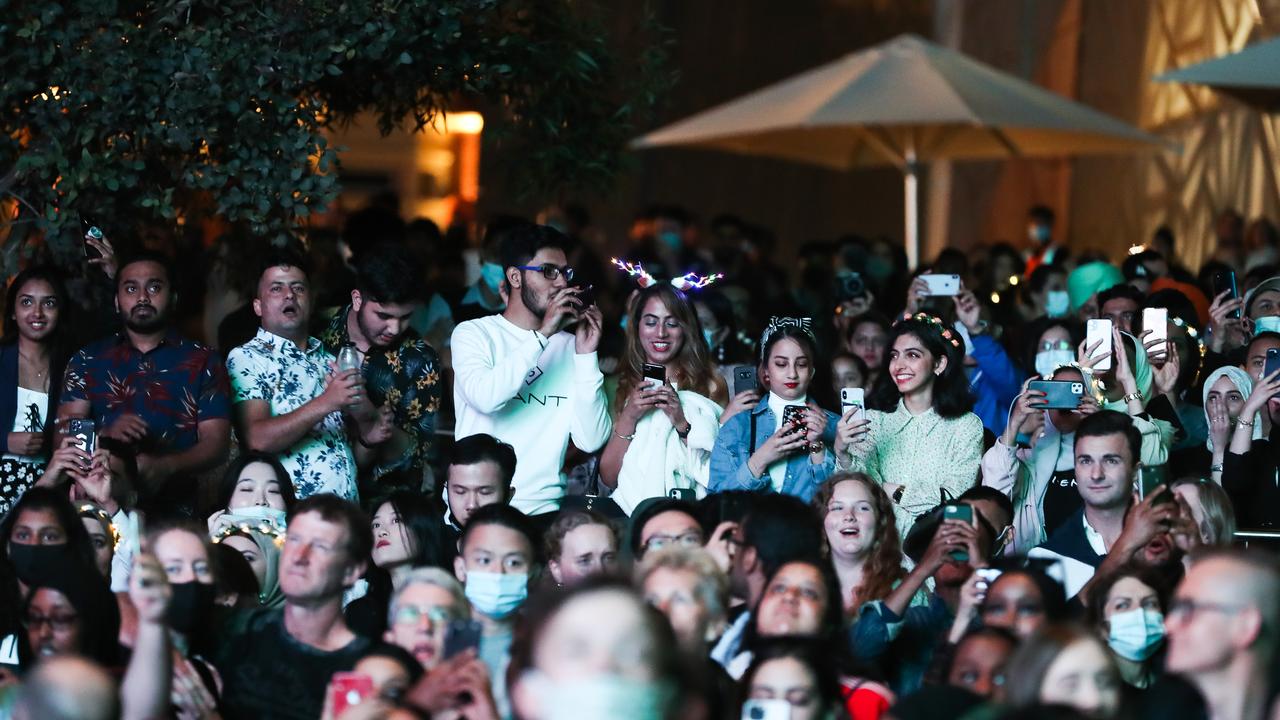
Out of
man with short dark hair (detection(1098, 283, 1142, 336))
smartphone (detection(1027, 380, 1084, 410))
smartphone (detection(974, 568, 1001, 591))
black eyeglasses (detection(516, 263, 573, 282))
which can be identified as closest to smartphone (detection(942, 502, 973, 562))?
smartphone (detection(974, 568, 1001, 591))

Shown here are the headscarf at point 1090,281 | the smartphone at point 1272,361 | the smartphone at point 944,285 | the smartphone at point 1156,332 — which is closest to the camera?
the smartphone at point 1272,361

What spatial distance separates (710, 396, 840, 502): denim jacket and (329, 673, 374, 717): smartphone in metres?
2.22

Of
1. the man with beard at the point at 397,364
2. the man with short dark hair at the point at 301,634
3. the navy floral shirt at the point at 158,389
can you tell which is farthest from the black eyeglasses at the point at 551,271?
the man with short dark hair at the point at 301,634

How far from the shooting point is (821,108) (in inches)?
435

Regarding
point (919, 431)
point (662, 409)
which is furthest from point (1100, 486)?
point (662, 409)

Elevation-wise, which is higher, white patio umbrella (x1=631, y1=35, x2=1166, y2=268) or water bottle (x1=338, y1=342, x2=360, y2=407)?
white patio umbrella (x1=631, y1=35, x2=1166, y2=268)

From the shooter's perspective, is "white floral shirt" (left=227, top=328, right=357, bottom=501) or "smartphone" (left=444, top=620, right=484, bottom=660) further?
"white floral shirt" (left=227, top=328, right=357, bottom=501)

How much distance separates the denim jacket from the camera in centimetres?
672

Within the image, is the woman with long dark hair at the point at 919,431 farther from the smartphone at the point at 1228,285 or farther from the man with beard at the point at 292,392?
the man with beard at the point at 292,392

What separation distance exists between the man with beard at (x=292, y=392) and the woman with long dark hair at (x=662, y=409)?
0.86m

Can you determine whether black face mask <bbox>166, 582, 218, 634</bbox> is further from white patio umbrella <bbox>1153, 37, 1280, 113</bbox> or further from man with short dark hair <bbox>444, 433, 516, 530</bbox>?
white patio umbrella <bbox>1153, 37, 1280, 113</bbox>

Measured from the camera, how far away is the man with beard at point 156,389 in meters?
6.69

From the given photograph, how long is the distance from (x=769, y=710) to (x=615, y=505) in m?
2.21

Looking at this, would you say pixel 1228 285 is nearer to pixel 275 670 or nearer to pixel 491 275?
pixel 491 275
